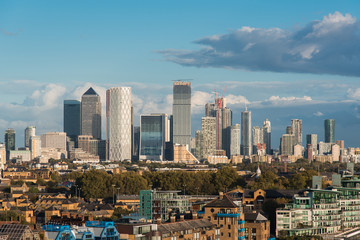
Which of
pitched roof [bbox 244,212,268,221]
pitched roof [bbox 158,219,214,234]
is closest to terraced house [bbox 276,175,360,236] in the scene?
pitched roof [bbox 244,212,268,221]

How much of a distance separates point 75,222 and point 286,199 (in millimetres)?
56612

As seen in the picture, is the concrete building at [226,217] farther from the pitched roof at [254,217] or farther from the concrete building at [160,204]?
the concrete building at [160,204]

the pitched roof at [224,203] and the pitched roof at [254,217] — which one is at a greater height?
the pitched roof at [224,203]

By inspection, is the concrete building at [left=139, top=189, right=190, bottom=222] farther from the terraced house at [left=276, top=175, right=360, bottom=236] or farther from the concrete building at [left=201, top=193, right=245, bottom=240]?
the concrete building at [left=201, top=193, right=245, bottom=240]

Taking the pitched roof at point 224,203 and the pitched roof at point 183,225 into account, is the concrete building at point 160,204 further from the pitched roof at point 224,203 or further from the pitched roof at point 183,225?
the pitched roof at point 183,225

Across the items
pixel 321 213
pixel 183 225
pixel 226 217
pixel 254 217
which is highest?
pixel 226 217

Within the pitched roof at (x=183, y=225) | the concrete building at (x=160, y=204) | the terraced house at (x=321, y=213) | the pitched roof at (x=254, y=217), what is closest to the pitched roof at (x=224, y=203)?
the pitched roof at (x=183, y=225)

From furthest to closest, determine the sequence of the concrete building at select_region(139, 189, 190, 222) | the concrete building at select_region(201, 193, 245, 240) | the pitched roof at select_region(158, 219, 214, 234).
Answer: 1. the concrete building at select_region(139, 189, 190, 222)
2. the concrete building at select_region(201, 193, 245, 240)
3. the pitched roof at select_region(158, 219, 214, 234)

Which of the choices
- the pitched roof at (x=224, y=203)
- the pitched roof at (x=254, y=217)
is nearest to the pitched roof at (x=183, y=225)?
the pitched roof at (x=224, y=203)

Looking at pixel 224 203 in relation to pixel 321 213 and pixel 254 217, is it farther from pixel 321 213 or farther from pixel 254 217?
pixel 321 213

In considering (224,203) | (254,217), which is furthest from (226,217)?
(254,217)

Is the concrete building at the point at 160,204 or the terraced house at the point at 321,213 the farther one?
the concrete building at the point at 160,204

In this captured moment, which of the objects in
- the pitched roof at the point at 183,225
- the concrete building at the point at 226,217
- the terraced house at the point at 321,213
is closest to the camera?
the pitched roof at the point at 183,225

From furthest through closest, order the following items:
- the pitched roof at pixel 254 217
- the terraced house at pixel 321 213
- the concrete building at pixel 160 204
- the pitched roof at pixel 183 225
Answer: the concrete building at pixel 160 204 → the terraced house at pixel 321 213 → the pitched roof at pixel 254 217 → the pitched roof at pixel 183 225
